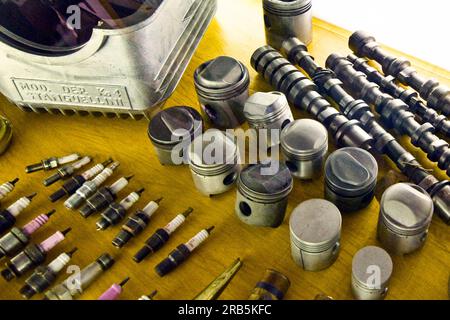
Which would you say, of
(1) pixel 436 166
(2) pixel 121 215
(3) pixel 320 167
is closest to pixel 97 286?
(2) pixel 121 215

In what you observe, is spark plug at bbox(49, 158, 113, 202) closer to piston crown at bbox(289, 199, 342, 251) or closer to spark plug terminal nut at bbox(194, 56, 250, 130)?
spark plug terminal nut at bbox(194, 56, 250, 130)

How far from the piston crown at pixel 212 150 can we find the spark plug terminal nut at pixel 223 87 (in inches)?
3.0

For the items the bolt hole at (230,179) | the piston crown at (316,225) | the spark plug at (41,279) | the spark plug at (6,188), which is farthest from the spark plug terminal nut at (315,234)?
the spark plug at (6,188)

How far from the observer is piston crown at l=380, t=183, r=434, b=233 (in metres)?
0.64

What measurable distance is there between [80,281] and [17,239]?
0.13 meters

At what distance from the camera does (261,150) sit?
0.83 metres

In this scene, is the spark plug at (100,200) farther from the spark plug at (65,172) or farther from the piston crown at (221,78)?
the piston crown at (221,78)

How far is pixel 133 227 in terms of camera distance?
749 millimetres

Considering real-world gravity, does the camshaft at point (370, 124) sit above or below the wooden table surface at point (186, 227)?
above

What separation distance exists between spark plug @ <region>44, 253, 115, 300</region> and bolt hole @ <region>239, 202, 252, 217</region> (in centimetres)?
20

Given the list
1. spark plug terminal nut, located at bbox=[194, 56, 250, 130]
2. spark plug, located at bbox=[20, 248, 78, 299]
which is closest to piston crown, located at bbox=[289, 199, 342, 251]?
spark plug terminal nut, located at bbox=[194, 56, 250, 130]

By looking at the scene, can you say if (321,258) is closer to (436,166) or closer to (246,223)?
(246,223)

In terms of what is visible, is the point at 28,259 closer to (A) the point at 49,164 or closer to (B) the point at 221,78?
(A) the point at 49,164

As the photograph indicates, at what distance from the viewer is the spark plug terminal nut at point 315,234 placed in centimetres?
65
